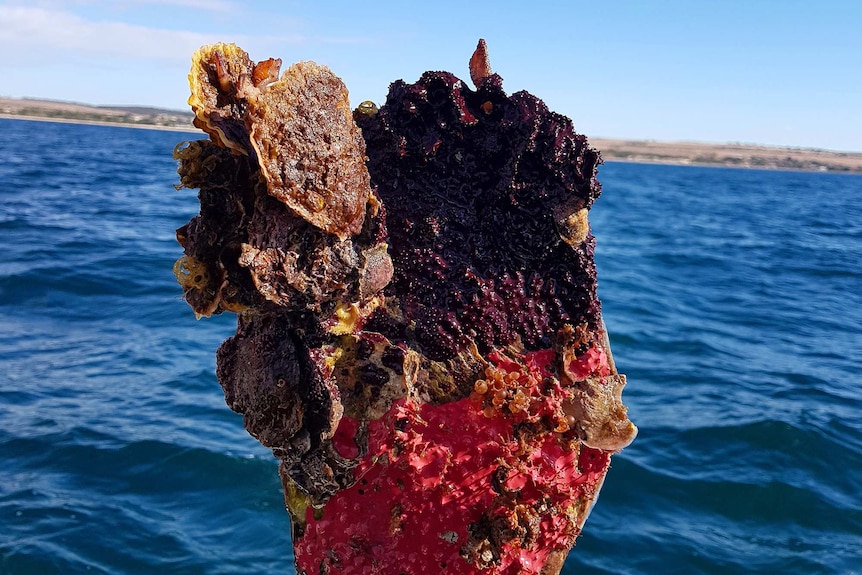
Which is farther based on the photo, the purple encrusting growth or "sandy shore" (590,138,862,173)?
"sandy shore" (590,138,862,173)

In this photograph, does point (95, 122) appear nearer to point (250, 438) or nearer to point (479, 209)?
point (250, 438)

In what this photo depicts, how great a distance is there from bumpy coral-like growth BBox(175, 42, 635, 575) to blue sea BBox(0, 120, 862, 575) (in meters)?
0.33

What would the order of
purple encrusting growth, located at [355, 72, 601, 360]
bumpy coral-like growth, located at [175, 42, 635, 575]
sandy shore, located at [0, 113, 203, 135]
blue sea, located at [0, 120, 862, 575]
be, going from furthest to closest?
sandy shore, located at [0, 113, 203, 135] → blue sea, located at [0, 120, 862, 575] → purple encrusting growth, located at [355, 72, 601, 360] → bumpy coral-like growth, located at [175, 42, 635, 575]

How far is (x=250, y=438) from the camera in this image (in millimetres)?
6742

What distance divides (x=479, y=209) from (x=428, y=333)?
398 mm

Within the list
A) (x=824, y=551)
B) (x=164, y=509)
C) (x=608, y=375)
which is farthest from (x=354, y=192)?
(x=824, y=551)

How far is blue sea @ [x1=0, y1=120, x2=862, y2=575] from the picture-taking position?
5.17 m

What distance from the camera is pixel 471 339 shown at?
201 centimetres

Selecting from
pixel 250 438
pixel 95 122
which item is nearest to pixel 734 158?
pixel 95 122

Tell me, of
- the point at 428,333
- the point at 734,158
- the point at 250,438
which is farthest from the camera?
the point at 734,158

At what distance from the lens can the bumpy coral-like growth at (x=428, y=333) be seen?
1.67 metres

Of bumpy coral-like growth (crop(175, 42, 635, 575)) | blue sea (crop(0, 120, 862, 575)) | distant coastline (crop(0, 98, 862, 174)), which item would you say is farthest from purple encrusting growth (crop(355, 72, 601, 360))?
distant coastline (crop(0, 98, 862, 174))

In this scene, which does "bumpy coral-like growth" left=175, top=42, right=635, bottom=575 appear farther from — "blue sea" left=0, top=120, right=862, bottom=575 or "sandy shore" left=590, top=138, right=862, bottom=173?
"sandy shore" left=590, top=138, right=862, bottom=173

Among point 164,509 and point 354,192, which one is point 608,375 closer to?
point 354,192
